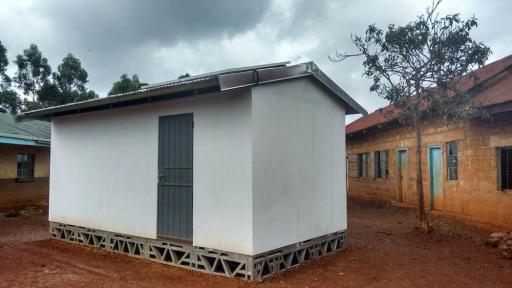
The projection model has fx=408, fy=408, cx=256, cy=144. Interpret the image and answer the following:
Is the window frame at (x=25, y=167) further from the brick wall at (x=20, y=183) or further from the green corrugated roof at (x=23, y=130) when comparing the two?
the green corrugated roof at (x=23, y=130)

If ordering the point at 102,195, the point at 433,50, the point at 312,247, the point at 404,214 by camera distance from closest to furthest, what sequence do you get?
the point at 312,247, the point at 102,195, the point at 433,50, the point at 404,214

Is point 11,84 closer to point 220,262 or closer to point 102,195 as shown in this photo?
point 102,195

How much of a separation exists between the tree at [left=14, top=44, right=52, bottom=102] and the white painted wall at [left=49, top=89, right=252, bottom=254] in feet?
61.3

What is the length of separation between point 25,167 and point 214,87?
12.1 meters

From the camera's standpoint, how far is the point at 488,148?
951cm

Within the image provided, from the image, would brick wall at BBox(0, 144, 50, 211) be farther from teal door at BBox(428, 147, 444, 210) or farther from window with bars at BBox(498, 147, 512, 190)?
window with bars at BBox(498, 147, 512, 190)

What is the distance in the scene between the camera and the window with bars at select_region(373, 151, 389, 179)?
614 inches

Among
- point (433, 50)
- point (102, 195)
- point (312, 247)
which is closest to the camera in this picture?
point (312, 247)

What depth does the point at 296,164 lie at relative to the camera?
6.79 meters

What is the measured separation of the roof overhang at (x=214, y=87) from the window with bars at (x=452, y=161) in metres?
4.00

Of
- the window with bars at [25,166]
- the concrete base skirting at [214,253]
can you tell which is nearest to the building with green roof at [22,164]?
the window with bars at [25,166]

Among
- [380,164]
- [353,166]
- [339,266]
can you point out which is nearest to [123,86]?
[353,166]

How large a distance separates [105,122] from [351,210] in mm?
9925

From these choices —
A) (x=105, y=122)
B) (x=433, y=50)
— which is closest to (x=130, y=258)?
(x=105, y=122)
